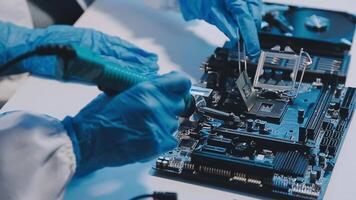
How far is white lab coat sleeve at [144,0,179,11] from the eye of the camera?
1.80 metres

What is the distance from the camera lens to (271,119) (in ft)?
4.12

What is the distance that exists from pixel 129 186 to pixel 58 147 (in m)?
0.19

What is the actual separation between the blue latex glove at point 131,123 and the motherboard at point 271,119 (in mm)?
128

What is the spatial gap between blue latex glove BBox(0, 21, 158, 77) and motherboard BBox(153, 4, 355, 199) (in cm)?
18

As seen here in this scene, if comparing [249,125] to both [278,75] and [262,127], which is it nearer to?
[262,127]

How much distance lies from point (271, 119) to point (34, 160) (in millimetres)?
516

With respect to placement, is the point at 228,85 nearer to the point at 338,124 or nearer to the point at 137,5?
the point at 338,124

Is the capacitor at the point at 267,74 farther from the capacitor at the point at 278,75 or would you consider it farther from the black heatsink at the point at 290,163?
the black heatsink at the point at 290,163

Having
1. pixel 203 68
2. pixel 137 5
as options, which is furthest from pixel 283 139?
pixel 137 5

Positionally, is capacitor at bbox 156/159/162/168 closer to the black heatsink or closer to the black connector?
the black connector

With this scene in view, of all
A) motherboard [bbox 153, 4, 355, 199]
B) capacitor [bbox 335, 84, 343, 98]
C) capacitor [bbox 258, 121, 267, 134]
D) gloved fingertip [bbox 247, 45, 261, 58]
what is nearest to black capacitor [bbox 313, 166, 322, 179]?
motherboard [bbox 153, 4, 355, 199]

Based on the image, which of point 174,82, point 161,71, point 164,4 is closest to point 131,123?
point 174,82

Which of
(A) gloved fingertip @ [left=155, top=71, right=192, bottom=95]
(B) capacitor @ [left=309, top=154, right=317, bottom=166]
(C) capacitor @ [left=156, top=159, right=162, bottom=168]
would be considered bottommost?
(C) capacitor @ [left=156, top=159, right=162, bottom=168]

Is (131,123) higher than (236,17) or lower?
lower
